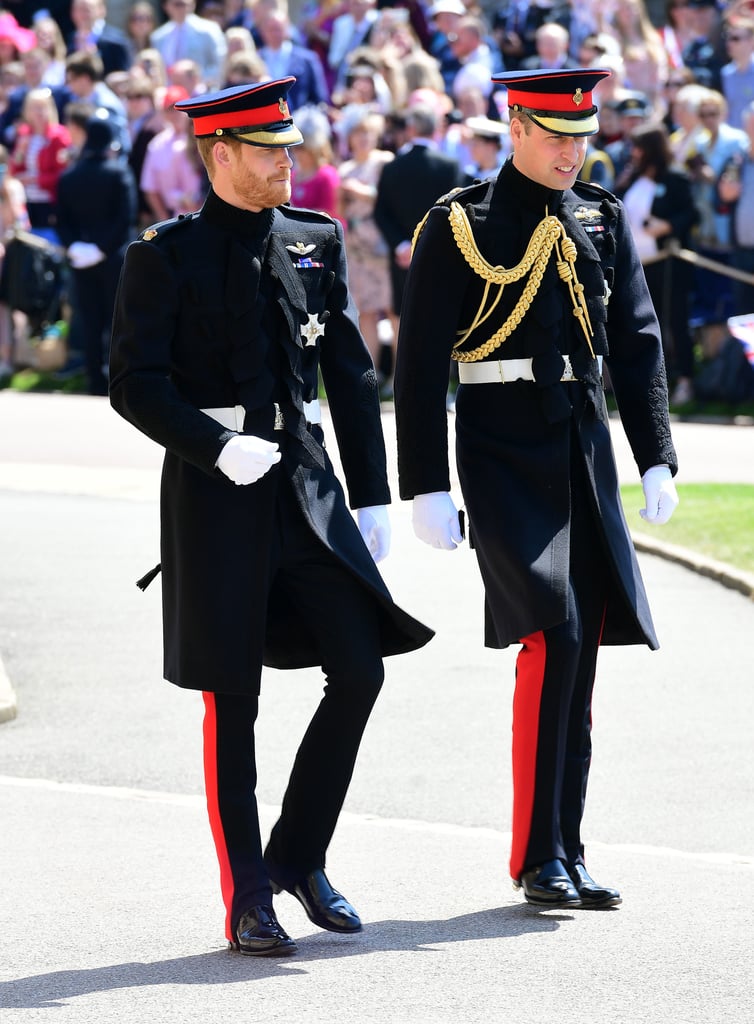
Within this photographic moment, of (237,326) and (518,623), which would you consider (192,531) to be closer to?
(237,326)

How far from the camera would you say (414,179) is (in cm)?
1502

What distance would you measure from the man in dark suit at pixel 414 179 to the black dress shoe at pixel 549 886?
10062 mm

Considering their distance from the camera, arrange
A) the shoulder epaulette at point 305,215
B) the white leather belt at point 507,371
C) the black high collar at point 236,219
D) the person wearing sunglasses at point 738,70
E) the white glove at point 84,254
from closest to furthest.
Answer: the black high collar at point 236,219 < the shoulder epaulette at point 305,215 < the white leather belt at point 507,371 < the person wearing sunglasses at point 738,70 < the white glove at point 84,254

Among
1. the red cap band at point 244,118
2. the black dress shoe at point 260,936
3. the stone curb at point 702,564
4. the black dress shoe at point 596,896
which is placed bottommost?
the stone curb at point 702,564

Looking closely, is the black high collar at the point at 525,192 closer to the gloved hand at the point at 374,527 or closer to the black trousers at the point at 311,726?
the gloved hand at the point at 374,527

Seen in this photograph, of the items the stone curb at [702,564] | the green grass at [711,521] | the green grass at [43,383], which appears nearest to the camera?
the stone curb at [702,564]

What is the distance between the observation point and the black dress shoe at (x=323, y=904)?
4969 millimetres

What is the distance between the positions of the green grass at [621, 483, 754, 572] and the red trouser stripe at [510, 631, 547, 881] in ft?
16.3

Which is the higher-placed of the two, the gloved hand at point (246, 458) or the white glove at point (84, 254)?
the gloved hand at point (246, 458)

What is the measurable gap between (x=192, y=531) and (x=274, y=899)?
1.04 meters

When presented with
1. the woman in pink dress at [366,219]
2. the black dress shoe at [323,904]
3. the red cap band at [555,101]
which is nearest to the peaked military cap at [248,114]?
the red cap band at [555,101]

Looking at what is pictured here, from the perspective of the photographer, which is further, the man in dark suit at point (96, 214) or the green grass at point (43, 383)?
the green grass at point (43, 383)

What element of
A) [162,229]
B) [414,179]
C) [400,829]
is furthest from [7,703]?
[414,179]

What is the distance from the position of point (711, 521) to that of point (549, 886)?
20.4 ft
